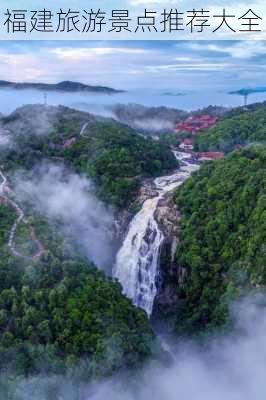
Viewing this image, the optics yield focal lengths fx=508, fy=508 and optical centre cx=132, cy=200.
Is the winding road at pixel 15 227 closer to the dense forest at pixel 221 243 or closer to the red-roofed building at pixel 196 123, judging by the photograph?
the dense forest at pixel 221 243

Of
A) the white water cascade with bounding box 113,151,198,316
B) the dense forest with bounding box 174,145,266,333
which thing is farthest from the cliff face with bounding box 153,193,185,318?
the dense forest with bounding box 174,145,266,333

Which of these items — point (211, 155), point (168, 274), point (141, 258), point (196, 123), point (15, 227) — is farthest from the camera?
point (196, 123)

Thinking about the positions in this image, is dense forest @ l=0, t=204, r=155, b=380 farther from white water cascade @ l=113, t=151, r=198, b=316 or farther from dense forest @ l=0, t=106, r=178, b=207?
dense forest @ l=0, t=106, r=178, b=207

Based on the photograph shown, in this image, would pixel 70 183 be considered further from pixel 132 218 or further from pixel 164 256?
pixel 164 256

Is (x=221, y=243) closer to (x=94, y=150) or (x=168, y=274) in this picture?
(x=168, y=274)

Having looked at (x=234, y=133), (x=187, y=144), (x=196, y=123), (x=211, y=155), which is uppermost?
(x=196, y=123)

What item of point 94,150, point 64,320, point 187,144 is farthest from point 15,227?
point 187,144

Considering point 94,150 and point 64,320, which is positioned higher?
point 94,150

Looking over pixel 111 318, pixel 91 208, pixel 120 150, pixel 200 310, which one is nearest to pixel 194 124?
pixel 120 150
